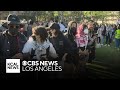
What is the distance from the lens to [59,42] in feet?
42.8

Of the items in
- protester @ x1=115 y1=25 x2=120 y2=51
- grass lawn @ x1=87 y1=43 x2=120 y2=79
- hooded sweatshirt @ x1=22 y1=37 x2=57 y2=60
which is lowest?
grass lawn @ x1=87 y1=43 x2=120 y2=79

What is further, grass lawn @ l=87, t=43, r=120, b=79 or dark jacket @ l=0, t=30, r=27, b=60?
grass lawn @ l=87, t=43, r=120, b=79

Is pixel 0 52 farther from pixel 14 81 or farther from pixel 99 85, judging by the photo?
pixel 99 85

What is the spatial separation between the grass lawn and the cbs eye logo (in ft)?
5.86

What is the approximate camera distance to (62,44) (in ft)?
42.8

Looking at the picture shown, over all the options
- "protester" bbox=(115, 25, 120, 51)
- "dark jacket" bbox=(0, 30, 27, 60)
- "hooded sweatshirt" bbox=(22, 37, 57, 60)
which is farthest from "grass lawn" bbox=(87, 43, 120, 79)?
"dark jacket" bbox=(0, 30, 27, 60)

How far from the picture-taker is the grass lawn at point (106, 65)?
13062 millimetres

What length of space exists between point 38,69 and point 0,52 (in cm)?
104

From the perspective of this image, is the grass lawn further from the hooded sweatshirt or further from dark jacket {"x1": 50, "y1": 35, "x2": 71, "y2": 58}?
the hooded sweatshirt

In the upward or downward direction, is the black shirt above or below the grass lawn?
above

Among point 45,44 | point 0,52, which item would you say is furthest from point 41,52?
point 0,52

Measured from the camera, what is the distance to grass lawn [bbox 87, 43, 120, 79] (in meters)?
13.1

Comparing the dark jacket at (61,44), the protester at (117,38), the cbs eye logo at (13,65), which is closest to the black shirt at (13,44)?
the cbs eye logo at (13,65)

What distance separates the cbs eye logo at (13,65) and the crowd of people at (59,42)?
0.33 feet
